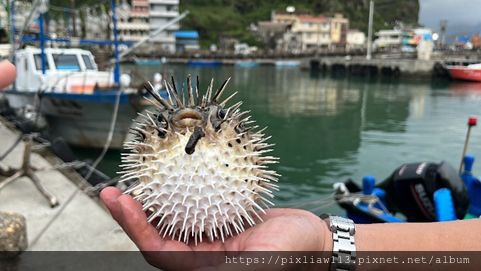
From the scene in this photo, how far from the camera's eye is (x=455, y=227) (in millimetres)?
2078

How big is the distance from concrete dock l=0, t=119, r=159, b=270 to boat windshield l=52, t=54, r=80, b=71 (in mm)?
8843

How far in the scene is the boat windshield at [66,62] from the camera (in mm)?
14269

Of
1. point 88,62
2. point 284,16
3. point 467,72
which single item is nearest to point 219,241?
point 88,62

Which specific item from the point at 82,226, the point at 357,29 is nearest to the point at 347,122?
the point at 82,226

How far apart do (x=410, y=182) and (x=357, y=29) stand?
109 m

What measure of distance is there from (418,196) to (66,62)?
14.0 m

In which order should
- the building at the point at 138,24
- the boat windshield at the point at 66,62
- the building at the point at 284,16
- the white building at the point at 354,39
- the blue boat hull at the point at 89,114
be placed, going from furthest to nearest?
the building at the point at 284,16 < the white building at the point at 354,39 < the building at the point at 138,24 < the boat windshield at the point at 66,62 < the blue boat hull at the point at 89,114

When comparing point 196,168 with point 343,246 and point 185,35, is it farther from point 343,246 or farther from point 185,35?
point 185,35

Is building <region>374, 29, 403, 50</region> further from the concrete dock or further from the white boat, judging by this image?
the concrete dock

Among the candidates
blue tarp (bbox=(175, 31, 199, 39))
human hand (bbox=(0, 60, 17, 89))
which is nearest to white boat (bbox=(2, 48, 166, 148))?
human hand (bbox=(0, 60, 17, 89))

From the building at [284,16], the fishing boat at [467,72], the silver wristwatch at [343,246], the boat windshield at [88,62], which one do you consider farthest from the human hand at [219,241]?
the building at [284,16]

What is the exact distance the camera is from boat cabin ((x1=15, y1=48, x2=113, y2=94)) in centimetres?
1355

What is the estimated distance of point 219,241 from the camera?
207 cm

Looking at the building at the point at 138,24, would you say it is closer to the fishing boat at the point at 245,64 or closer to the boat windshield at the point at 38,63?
the fishing boat at the point at 245,64
